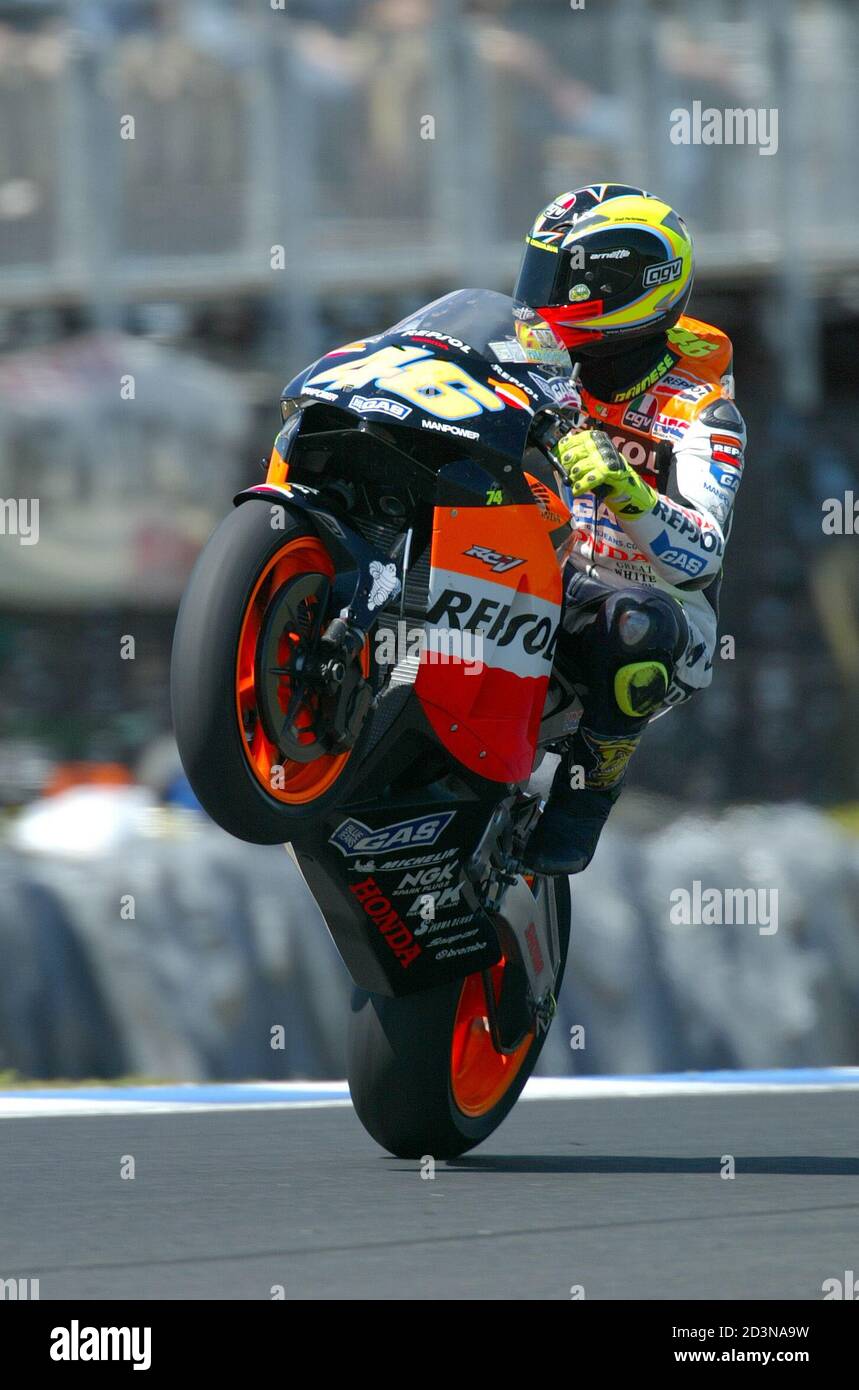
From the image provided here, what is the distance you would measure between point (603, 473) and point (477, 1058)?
1533 millimetres

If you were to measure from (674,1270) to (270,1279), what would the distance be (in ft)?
2.26

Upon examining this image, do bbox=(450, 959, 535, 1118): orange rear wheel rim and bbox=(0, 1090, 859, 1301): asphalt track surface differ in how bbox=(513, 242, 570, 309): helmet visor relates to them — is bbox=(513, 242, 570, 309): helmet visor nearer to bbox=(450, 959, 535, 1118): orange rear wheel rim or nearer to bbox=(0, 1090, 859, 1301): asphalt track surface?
bbox=(450, 959, 535, 1118): orange rear wheel rim

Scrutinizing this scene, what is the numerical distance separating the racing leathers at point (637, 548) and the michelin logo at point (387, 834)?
365 millimetres

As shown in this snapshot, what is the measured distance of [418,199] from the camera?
11656 mm

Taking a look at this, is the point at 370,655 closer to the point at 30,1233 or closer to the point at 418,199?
the point at 30,1233

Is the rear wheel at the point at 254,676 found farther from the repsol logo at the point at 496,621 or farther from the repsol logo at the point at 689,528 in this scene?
the repsol logo at the point at 689,528

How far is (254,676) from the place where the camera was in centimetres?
458

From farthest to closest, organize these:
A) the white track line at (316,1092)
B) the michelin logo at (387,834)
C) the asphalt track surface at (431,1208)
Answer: the white track line at (316,1092) < the michelin logo at (387,834) < the asphalt track surface at (431,1208)

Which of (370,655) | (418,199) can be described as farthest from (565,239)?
(418,199)

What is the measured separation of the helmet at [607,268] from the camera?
5.64m

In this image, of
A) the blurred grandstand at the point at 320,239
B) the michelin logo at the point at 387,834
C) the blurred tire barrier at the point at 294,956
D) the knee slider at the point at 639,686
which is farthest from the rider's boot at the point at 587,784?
the blurred grandstand at the point at 320,239

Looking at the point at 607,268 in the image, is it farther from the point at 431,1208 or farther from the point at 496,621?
the point at 431,1208

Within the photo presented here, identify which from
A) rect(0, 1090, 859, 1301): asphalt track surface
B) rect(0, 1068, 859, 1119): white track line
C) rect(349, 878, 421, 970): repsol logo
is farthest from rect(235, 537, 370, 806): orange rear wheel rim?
rect(0, 1068, 859, 1119): white track line

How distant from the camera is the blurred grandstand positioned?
11586mm
